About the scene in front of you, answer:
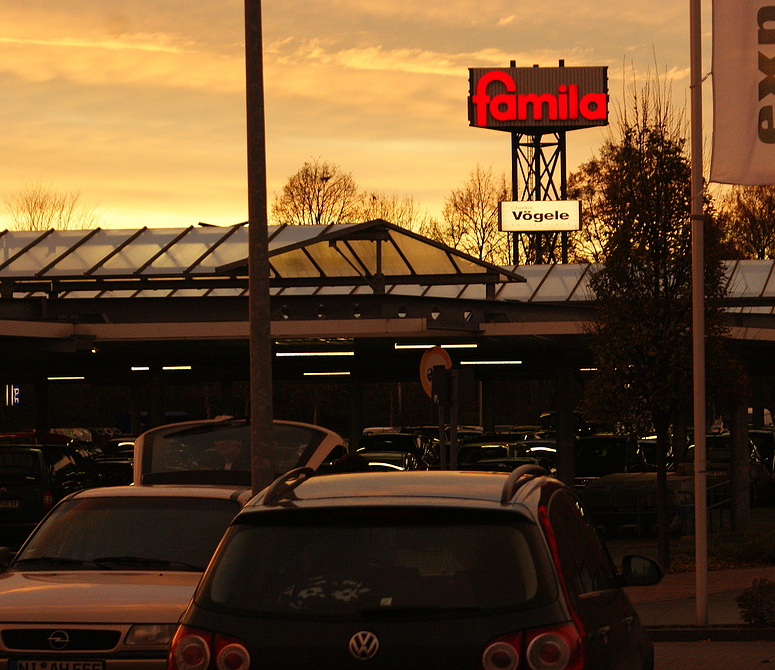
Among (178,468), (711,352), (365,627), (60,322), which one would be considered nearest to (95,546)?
(178,468)

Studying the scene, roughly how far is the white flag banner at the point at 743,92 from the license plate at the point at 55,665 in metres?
7.48

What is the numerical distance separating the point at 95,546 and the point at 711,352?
11.2 meters

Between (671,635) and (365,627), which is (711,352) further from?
(365,627)

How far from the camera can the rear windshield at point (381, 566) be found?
15.9ft

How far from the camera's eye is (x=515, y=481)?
214 inches

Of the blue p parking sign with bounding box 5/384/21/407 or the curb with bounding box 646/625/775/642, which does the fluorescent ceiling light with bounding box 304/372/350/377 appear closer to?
the curb with bounding box 646/625/775/642

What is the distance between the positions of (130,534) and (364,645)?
4.76 metres

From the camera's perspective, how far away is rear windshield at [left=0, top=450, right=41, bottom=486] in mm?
21531

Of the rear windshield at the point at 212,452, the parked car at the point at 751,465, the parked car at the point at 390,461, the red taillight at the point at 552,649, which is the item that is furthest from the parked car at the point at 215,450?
the parked car at the point at 751,465

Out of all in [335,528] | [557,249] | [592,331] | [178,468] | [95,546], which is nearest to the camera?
[335,528]

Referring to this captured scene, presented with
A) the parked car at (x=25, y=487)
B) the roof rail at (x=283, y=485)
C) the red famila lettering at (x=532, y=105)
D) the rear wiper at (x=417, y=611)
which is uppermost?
the red famila lettering at (x=532, y=105)

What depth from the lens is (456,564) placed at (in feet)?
16.2

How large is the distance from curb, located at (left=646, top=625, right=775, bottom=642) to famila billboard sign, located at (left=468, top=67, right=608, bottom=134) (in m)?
61.9

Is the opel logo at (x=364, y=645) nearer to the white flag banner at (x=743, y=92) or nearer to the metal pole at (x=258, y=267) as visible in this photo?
the metal pole at (x=258, y=267)
